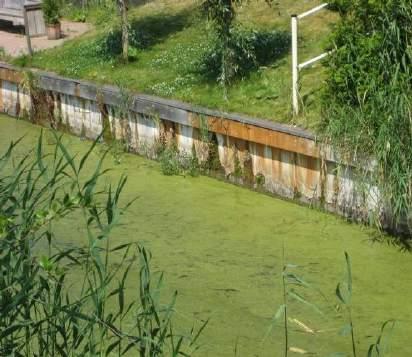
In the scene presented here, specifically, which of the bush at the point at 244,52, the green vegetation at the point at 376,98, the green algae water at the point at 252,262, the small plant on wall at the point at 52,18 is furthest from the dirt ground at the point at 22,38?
the green vegetation at the point at 376,98

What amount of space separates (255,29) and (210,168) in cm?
270

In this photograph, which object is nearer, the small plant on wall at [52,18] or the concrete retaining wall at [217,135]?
the concrete retaining wall at [217,135]

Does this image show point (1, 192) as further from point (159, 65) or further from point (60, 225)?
point (159, 65)

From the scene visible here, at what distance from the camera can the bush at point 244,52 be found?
12227 mm

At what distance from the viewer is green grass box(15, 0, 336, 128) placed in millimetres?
11539

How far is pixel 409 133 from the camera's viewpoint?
9.37 meters

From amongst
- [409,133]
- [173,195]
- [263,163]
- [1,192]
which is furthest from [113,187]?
[1,192]

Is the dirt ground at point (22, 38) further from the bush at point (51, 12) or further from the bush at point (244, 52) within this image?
the bush at point (244, 52)

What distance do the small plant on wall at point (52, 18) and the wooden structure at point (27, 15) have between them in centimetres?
25

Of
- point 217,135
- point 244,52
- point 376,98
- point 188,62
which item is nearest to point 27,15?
point 188,62

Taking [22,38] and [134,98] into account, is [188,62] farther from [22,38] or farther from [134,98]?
[22,38]

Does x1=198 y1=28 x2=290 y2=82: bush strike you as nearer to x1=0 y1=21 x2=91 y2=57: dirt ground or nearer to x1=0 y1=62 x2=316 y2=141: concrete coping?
x1=0 y1=62 x2=316 y2=141: concrete coping

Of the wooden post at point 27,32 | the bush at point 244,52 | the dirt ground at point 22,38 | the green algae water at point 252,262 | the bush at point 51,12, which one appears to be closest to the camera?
the green algae water at point 252,262

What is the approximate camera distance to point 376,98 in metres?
9.55
